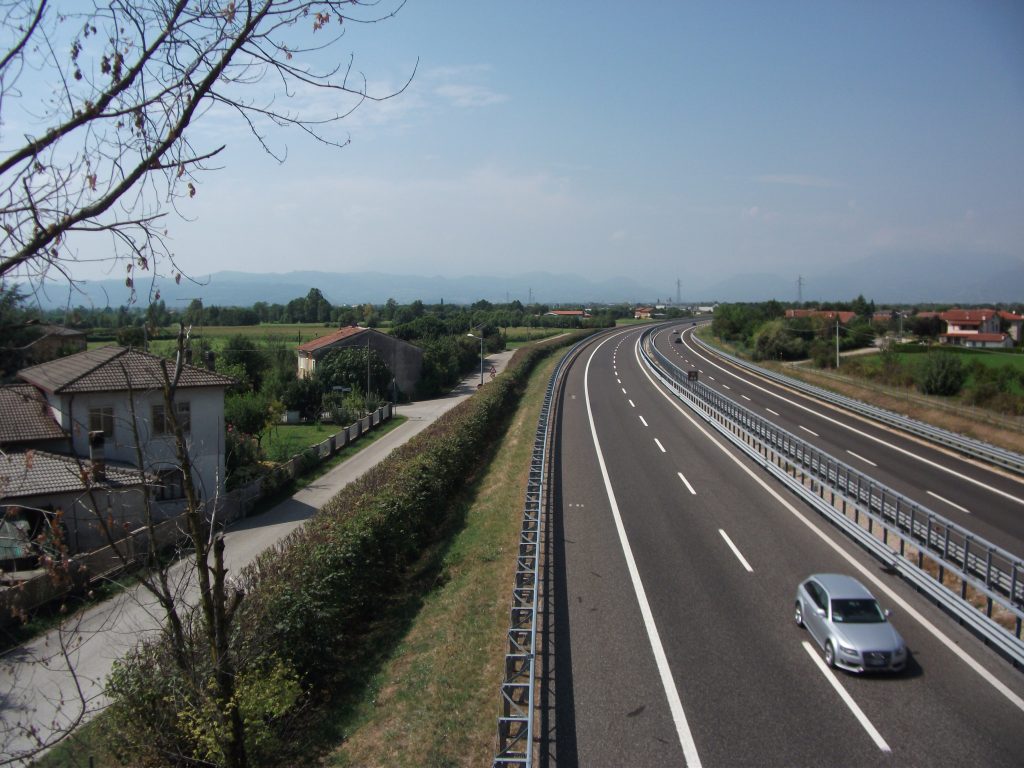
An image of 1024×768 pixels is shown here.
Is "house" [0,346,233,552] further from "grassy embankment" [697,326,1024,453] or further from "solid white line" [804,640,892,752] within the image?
"grassy embankment" [697,326,1024,453]

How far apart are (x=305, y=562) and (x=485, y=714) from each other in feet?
19.5

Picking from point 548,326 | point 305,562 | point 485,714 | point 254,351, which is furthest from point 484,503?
point 548,326

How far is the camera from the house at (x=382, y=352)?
59.5m

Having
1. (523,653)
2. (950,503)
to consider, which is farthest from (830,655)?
(950,503)

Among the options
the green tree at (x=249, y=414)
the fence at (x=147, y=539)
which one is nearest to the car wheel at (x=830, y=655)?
the fence at (x=147, y=539)

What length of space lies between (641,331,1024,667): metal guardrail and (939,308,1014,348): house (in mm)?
92560

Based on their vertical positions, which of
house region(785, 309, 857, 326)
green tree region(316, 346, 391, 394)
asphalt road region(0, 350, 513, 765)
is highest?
house region(785, 309, 857, 326)

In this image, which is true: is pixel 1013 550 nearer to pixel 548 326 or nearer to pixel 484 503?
pixel 484 503

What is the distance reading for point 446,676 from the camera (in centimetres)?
1374

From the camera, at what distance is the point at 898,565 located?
16.6 m

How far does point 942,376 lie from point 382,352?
143 feet

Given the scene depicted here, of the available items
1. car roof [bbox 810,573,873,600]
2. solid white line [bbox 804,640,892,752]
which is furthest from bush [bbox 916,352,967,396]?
solid white line [bbox 804,640,892,752]

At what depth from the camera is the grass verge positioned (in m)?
11.4

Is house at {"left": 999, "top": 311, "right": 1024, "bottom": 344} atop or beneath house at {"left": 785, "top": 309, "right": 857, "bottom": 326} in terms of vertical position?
beneath
